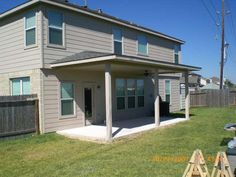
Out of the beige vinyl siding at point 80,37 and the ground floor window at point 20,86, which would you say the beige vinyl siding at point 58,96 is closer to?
the beige vinyl siding at point 80,37

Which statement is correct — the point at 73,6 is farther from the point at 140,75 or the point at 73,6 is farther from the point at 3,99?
the point at 140,75

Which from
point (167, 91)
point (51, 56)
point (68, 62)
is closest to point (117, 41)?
point (51, 56)

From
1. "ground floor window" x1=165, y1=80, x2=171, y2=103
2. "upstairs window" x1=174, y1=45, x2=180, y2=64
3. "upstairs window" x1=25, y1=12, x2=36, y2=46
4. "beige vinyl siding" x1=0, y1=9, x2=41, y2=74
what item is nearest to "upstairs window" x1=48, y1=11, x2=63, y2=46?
"beige vinyl siding" x1=0, y1=9, x2=41, y2=74

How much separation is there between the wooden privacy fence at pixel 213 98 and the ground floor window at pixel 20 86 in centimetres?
1925

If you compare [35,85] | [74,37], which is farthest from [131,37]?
[35,85]

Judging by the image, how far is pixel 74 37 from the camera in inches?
499

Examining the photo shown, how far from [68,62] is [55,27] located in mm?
1992

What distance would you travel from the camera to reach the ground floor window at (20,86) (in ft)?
39.7

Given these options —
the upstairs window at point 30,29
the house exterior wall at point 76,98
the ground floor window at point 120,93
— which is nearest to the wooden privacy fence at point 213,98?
the house exterior wall at point 76,98

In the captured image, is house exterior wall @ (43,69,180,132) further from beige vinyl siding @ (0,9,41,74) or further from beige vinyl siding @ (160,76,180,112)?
beige vinyl siding @ (160,76,180,112)

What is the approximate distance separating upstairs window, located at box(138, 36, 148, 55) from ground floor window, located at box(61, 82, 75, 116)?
6424mm

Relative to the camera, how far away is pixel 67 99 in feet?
40.2

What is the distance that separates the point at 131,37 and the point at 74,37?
15.7ft

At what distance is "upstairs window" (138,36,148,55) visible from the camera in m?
17.3
